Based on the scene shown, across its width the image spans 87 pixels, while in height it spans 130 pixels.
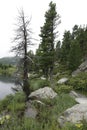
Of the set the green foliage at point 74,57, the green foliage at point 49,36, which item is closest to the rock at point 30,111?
the green foliage at point 49,36

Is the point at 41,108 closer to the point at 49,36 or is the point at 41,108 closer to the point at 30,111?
the point at 30,111

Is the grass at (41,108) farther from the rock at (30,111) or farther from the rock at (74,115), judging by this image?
the rock at (74,115)

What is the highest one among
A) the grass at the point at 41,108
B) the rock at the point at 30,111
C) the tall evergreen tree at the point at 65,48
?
the tall evergreen tree at the point at 65,48

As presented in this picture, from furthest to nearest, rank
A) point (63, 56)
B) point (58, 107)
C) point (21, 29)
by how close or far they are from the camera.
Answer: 1. point (63, 56)
2. point (21, 29)
3. point (58, 107)

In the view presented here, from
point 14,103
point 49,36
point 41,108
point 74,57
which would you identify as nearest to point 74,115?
point 41,108

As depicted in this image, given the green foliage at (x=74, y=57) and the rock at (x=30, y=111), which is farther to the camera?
the green foliage at (x=74, y=57)

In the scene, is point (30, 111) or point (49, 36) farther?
point (49, 36)

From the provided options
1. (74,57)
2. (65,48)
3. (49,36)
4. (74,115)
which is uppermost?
(49,36)

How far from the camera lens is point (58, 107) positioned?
1504 cm

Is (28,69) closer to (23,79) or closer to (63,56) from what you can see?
(23,79)

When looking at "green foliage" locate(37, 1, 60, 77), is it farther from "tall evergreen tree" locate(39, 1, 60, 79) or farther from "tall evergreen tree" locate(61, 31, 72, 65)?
"tall evergreen tree" locate(61, 31, 72, 65)

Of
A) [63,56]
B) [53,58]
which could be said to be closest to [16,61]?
[53,58]

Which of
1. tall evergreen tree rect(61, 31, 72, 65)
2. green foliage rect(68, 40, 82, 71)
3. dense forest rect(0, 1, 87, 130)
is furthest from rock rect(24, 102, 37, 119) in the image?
tall evergreen tree rect(61, 31, 72, 65)

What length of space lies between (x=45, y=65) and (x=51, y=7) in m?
8.58
